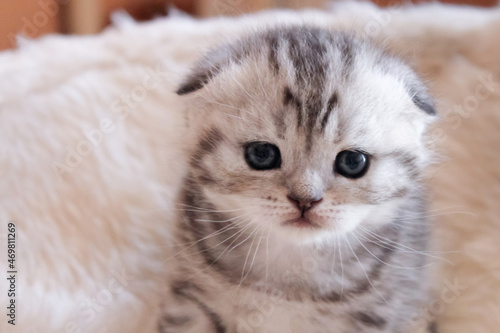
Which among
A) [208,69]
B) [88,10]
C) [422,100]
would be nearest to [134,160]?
[208,69]

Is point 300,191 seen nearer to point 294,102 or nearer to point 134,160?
point 294,102

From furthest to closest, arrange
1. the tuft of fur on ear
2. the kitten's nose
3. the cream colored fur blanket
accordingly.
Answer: the cream colored fur blanket → the tuft of fur on ear → the kitten's nose

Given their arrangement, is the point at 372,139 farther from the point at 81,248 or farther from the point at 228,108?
the point at 81,248

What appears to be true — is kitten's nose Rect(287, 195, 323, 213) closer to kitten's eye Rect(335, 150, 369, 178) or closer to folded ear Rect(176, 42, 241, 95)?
kitten's eye Rect(335, 150, 369, 178)

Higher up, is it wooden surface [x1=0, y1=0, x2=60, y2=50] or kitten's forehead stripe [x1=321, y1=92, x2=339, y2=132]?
wooden surface [x1=0, y1=0, x2=60, y2=50]

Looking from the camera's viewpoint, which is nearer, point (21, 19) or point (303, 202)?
point (303, 202)

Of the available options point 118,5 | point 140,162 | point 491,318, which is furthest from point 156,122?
point 118,5

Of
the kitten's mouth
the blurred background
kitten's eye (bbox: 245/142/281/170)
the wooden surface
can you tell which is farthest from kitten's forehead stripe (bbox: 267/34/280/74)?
the wooden surface

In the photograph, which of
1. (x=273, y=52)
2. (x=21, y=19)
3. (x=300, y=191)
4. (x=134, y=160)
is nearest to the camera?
(x=300, y=191)
